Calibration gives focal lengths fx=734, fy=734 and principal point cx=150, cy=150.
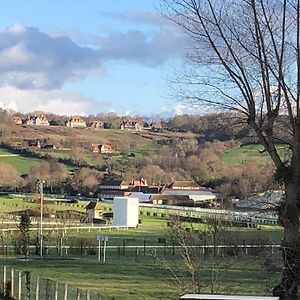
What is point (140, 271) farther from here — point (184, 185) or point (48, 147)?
point (48, 147)

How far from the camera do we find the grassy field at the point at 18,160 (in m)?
123

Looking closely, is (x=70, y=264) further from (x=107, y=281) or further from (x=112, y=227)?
(x=112, y=227)

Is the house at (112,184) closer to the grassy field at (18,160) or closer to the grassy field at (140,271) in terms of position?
the grassy field at (18,160)

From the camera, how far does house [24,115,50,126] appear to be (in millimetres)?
188075

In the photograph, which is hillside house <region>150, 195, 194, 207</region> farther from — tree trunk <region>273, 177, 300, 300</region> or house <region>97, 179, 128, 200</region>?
tree trunk <region>273, 177, 300, 300</region>

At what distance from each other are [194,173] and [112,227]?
157 ft

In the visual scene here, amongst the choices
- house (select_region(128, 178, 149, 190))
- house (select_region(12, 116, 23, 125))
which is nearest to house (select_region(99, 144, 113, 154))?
house (select_region(128, 178, 149, 190))

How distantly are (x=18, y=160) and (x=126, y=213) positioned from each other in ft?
195

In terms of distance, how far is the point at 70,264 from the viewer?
128 ft

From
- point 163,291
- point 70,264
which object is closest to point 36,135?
point 70,264

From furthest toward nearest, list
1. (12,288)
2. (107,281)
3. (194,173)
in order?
(194,173)
(107,281)
(12,288)

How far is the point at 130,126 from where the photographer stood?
191125mm

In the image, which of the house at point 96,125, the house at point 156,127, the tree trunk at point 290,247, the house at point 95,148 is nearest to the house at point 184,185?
the house at point 95,148

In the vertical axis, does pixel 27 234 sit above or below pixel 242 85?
below
